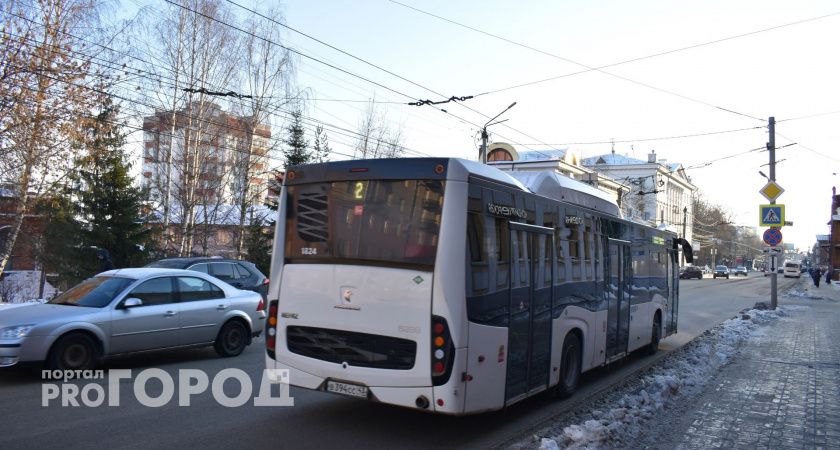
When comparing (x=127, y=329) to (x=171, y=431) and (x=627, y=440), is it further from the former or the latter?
(x=627, y=440)

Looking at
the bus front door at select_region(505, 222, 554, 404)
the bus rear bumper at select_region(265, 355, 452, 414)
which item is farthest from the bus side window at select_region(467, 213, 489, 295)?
the bus rear bumper at select_region(265, 355, 452, 414)

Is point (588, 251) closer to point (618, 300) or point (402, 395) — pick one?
point (618, 300)

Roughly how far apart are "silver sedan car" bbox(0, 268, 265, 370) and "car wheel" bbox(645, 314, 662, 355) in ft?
24.8

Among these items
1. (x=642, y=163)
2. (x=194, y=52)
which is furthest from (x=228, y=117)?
(x=642, y=163)

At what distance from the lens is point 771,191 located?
72.6 ft

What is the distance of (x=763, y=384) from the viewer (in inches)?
392

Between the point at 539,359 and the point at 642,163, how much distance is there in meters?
89.2

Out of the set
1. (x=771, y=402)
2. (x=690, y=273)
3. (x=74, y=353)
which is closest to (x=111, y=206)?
(x=74, y=353)

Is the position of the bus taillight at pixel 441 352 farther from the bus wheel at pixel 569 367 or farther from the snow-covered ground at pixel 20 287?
the snow-covered ground at pixel 20 287

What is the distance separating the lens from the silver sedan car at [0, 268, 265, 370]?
8164 mm

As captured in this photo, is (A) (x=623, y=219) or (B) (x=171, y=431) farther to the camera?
(A) (x=623, y=219)

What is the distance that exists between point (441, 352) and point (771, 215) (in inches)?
805

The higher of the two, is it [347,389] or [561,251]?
Answer: [561,251]

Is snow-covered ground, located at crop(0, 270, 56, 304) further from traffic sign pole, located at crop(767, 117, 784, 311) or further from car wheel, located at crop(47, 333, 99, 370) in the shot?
traffic sign pole, located at crop(767, 117, 784, 311)
